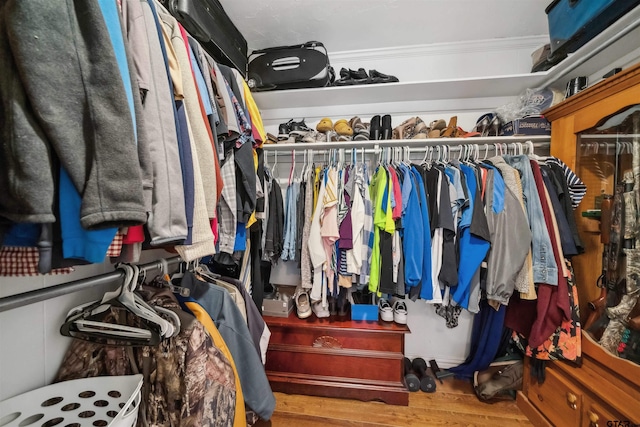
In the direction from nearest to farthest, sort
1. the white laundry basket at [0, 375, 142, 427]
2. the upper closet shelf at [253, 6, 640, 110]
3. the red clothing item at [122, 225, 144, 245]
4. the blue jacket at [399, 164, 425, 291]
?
the red clothing item at [122, 225, 144, 245], the white laundry basket at [0, 375, 142, 427], the upper closet shelf at [253, 6, 640, 110], the blue jacket at [399, 164, 425, 291]

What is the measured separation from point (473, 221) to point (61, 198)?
153 centimetres

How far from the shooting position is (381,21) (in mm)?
1504

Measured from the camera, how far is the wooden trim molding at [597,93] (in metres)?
0.97

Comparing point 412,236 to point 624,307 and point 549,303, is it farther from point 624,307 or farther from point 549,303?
point 624,307

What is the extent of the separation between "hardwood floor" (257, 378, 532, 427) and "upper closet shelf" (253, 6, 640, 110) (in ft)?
6.62

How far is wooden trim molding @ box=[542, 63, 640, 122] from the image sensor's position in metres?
0.97

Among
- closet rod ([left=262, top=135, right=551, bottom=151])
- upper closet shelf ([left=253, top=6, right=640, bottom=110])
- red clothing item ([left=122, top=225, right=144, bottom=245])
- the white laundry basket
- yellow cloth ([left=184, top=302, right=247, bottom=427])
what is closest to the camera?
red clothing item ([left=122, top=225, right=144, bottom=245])

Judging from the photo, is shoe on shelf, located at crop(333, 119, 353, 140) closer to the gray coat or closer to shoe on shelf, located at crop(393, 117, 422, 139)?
shoe on shelf, located at crop(393, 117, 422, 139)

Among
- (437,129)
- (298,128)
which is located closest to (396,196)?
(437,129)

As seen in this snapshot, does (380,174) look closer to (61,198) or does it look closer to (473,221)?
(473,221)

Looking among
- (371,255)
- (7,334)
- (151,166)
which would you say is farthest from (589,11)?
(7,334)

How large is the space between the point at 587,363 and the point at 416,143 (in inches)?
55.6

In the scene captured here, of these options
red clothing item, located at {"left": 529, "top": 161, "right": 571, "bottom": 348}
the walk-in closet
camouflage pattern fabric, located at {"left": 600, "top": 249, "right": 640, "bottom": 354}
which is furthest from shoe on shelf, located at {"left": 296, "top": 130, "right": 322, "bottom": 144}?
camouflage pattern fabric, located at {"left": 600, "top": 249, "right": 640, "bottom": 354}

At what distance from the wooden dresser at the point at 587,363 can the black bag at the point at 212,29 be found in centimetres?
188
